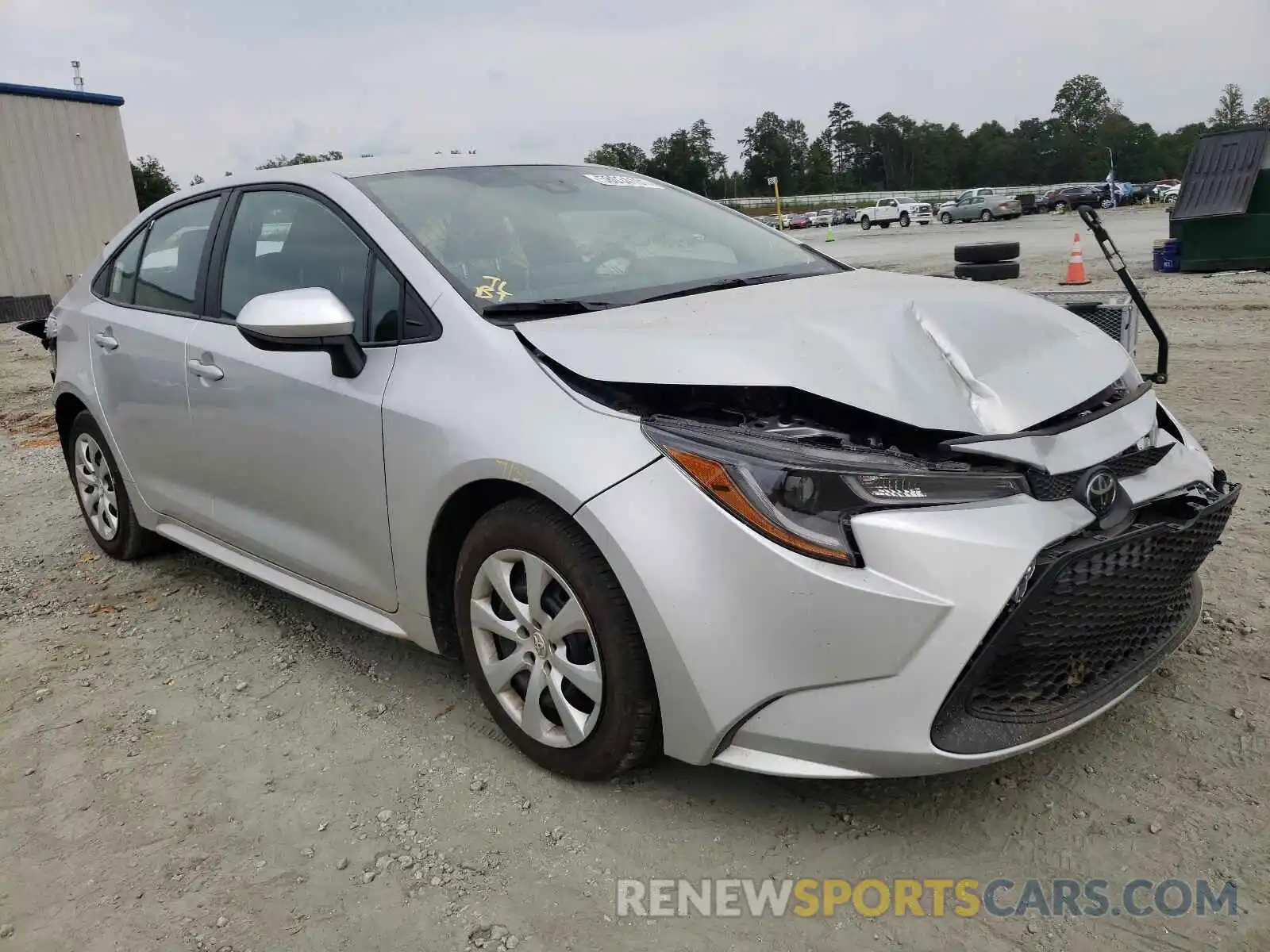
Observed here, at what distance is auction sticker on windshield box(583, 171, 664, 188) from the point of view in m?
3.58

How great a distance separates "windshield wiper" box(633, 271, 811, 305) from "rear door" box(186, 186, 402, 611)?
73 centimetres

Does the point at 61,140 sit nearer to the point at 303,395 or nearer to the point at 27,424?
the point at 27,424

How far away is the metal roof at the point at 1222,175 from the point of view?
13.3 metres

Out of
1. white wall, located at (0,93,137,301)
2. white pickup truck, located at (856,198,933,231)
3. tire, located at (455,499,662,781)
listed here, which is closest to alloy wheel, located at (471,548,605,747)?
tire, located at (455,499,662,781)

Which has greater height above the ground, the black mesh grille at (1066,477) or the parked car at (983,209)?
the black mesh grille at (1066,477)

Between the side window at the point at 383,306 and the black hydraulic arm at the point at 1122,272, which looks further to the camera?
the black hydraulic arm at the point at 1122,272

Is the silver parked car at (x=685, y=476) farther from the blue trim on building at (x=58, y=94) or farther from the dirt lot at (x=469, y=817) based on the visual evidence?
the blue trim on building at (x=58, y=94)

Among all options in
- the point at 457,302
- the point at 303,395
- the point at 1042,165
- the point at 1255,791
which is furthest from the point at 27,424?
the point at 1042,165

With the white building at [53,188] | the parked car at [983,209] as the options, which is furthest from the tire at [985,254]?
the parked car at [983,209]

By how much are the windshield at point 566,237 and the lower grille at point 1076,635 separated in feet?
4.48

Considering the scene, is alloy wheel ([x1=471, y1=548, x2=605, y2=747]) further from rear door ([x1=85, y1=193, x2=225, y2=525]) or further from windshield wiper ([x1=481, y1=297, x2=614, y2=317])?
rear door ([x1=85, y1=193, x2=225, y2=525])

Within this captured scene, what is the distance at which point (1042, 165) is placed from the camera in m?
106

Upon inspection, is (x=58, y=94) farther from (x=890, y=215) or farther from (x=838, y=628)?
(x=890, y=215)

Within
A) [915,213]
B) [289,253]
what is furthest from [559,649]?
[915,213]
